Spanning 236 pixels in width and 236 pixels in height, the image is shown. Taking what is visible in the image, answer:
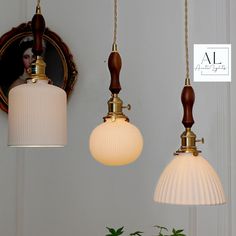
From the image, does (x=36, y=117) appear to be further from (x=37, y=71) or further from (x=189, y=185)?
(x=189, y=185)

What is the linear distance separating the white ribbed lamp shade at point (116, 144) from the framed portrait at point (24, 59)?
0.76 m

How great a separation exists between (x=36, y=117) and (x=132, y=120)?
94 centimetres

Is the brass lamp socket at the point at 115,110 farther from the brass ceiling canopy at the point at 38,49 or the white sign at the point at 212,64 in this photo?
the white sign at the point at 212,64

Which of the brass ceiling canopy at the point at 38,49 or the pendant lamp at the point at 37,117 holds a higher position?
the brass ceiling canopy at the point at 38,49

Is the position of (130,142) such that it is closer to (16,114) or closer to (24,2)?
(16,114)

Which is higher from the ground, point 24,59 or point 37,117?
point 24,59

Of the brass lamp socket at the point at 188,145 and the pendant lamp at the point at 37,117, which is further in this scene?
the brass lamp socket at the point at 188,145

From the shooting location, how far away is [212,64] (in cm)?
188

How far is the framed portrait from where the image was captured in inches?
74.4

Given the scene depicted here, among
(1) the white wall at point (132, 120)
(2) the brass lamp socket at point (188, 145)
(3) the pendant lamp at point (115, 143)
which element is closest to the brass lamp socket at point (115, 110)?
(3) the pendant lamp at point (115, 143)

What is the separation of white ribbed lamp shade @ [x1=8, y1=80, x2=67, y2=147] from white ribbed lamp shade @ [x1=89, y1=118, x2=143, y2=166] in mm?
145

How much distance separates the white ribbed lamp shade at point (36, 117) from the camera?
0.97 meters

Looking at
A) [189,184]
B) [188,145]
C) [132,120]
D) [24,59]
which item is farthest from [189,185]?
[24,59]

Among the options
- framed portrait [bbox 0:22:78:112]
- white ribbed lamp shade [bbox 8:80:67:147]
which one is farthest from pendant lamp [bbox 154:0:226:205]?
framed portrait [bbox 0:22:78:112]
